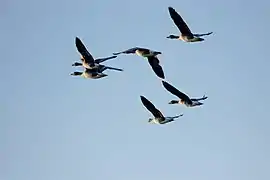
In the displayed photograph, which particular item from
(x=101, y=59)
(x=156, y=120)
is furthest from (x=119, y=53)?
(x=156, y=120)

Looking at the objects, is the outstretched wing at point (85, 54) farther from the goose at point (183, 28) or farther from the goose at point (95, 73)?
the goose at point (183, 28)

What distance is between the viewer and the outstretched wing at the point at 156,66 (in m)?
50.2

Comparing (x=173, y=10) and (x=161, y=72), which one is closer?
(x=173, y=10)

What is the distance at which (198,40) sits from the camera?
46.6 m

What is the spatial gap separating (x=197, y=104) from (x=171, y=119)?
227 cm

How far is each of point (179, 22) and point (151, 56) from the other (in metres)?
3.27

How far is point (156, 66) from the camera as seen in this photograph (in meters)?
50.3

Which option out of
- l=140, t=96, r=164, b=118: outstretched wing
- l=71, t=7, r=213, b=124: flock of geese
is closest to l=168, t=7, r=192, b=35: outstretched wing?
l=71, t=7, r=213, b=124: flock of geese

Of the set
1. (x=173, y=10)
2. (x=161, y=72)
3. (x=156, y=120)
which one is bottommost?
(x=156, y=120)

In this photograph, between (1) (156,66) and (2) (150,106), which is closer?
(1) (156,66)

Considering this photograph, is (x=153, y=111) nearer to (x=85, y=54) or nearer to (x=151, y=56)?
(x=151, y=56)

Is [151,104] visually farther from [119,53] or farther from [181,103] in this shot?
[119,53]

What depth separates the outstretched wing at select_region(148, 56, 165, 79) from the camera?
5022cm

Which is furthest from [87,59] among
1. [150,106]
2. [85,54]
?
[150,106]
